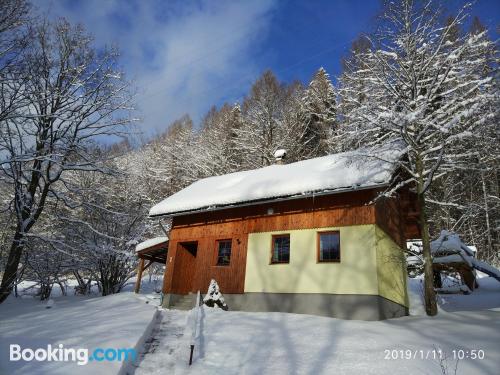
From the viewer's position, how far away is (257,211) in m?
14.3

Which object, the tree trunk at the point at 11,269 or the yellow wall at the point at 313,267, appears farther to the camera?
the tree trunk at the point at 11,269

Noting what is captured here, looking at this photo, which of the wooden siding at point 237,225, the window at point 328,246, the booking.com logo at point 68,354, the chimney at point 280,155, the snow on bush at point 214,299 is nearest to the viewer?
the booking.com logo at point 68,354

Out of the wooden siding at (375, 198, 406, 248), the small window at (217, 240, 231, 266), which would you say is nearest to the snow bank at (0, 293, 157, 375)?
the small window at (217, 240, 231, 266)

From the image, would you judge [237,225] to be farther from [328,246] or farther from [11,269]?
[11,269]

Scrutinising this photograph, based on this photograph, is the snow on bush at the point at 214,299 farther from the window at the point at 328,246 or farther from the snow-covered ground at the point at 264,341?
the window at the point at 328,246

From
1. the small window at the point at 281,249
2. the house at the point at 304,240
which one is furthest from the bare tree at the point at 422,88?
the small window at the point at 281,249

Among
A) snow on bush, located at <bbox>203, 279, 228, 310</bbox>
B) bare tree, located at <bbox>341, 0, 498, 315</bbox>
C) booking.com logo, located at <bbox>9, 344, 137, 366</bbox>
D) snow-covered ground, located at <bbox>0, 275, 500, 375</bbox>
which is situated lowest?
booking.com logo, located at <bbox>9, 344, 137, 366</bbox>

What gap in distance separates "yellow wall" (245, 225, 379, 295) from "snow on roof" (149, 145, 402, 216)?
1535mm

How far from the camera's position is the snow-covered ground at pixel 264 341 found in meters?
6.93

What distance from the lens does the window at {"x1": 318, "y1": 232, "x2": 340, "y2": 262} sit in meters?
12.0

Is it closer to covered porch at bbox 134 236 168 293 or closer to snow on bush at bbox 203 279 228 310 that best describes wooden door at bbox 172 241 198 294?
covered porch at bbox 134 236 168 293

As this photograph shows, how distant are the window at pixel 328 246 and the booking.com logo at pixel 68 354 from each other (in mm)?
6858

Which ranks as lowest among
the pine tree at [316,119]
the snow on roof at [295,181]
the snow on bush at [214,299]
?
the snow on bush at [214,299]

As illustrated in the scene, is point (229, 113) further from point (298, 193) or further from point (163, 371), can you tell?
point (163, 371)
